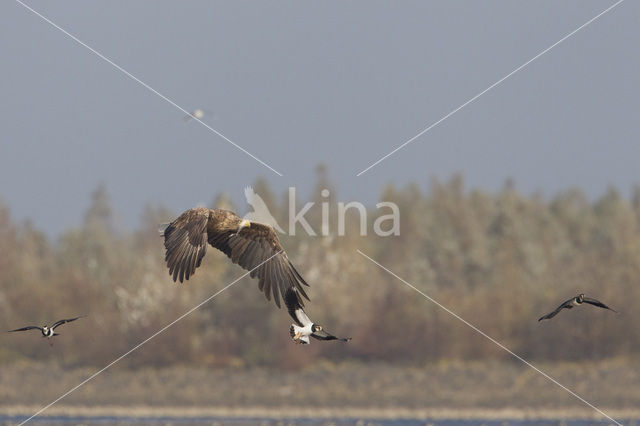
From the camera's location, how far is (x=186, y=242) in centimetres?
1852

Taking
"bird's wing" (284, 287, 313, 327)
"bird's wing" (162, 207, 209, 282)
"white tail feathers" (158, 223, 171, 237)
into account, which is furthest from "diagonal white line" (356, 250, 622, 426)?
"white tail feathers" (158, 223, 171, 237)

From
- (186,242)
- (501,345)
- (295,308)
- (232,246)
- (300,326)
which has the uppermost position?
(501,345)

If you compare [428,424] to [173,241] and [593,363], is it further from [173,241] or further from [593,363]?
[173,241]

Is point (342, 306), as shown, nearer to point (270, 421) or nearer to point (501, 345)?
point (501, 345)

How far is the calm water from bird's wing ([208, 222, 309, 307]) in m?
Result: 20.3

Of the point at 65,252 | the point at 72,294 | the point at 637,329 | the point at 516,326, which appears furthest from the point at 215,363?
the point at 65,252

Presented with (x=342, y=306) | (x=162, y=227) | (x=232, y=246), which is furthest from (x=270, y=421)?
(x=162, y=227)

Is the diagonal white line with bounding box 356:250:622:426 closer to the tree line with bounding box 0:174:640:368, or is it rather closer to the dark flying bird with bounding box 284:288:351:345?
the tree line with bounding box 0:174:640:368

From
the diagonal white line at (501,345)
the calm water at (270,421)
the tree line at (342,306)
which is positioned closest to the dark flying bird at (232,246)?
the calm water at (270,421)

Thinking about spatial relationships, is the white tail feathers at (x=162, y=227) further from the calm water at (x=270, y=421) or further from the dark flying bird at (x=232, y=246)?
the calm water at (x=270, y=421)

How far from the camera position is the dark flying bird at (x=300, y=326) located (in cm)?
1691

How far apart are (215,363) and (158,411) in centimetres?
752

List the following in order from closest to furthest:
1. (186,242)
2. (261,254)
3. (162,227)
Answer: (186,242), (162,227), (261,254)

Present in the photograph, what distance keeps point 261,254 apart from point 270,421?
22.3m
